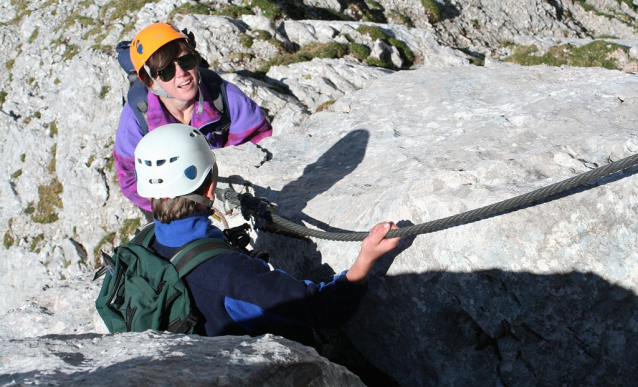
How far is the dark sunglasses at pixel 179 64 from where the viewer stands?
5777 millimetres

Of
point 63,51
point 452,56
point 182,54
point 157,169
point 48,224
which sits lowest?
point 48,224

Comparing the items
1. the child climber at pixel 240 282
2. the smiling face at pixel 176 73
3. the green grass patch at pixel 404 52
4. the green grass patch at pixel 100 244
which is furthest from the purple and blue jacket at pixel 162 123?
the green grass patch at pixel 404 52

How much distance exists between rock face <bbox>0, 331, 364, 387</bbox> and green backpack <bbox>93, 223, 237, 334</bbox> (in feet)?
1.94

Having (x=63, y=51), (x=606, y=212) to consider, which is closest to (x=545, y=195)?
(x=606, y=212)

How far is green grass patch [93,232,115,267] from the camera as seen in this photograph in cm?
1227

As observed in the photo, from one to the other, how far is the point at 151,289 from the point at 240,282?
2.23 ft

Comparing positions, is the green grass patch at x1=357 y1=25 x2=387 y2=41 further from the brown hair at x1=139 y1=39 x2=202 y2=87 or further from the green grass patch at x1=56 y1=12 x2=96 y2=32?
the green grass patch at x1=56 y1=12 x2=96 y2=32

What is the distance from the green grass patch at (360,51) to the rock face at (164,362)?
11307 mm

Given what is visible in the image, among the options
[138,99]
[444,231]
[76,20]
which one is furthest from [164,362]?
[76,20]

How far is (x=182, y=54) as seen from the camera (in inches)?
229

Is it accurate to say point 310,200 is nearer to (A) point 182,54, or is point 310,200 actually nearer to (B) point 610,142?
(A) point 182,54

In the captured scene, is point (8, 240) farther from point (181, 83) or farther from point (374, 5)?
point (374, 5)

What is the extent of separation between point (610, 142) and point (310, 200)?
2.88 metres

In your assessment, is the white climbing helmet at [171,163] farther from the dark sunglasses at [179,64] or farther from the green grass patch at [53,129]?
the green grass patch at [53,129]
